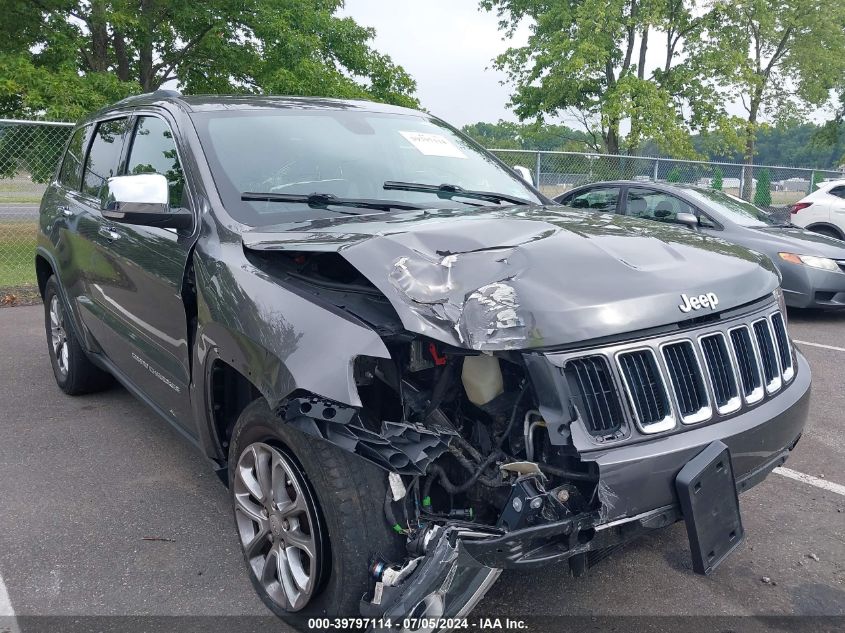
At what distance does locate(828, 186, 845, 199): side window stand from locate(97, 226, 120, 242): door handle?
11.5 m

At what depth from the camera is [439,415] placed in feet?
7.54

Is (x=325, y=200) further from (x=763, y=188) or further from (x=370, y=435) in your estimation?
(x=763, y=188)

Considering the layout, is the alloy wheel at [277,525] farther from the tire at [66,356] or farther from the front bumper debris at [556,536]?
the tire at [66,356]

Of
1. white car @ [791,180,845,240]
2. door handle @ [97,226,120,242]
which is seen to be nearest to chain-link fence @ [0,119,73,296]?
door handle @ [97,226,120,242]

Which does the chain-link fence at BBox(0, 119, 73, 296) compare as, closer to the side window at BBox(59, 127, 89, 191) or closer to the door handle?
the side window at BBox(59, 127, 89, 191)

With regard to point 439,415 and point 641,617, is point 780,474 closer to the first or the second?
point 641,617

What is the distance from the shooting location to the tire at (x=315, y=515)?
7.12 feet

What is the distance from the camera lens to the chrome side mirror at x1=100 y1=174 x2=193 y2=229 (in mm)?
2885

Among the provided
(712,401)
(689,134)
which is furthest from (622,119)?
(712,401)

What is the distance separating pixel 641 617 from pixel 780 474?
170 cm

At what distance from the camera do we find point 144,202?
2885mm

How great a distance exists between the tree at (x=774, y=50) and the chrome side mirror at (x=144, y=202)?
56.7ft

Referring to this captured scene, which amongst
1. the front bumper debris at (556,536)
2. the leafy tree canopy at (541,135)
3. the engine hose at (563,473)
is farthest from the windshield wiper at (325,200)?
the leafy tree canopy at (541,135)

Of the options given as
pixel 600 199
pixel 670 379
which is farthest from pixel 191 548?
pixel 600 199
